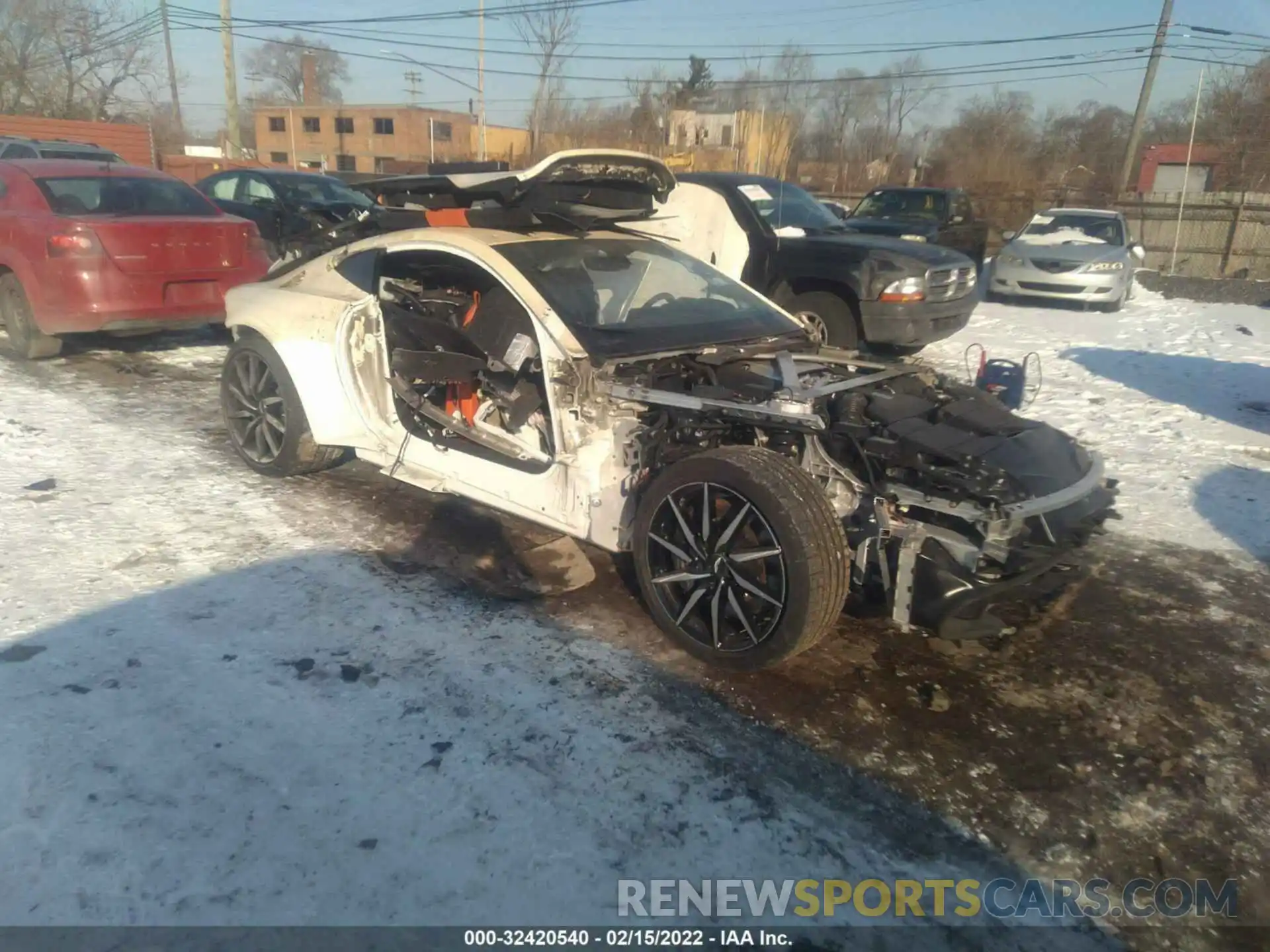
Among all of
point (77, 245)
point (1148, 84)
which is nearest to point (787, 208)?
point (77, 245)

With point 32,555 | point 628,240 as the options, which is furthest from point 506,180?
point 32,555

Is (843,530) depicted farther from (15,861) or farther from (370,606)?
(15,861)

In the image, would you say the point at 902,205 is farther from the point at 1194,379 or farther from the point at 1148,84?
the point at 1148,84

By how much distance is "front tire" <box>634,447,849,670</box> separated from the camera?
3.15 metres

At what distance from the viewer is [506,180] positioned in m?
4.46

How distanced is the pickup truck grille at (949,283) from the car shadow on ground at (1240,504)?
289 cm

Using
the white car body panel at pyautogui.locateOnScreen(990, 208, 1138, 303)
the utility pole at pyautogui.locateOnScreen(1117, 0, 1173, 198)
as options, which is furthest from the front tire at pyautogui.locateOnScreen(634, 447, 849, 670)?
the utility pole at pyautogui.locateOnScreen(1117, 0, 1173, 198)

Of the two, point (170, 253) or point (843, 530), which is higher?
point (170, 253)

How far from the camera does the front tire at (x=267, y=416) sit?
16.4 ft

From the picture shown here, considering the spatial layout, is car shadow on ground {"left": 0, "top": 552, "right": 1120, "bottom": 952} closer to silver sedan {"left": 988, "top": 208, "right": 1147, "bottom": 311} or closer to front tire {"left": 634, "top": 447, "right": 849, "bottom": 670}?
front tire {"left": 634, "top": 447, "right": 849, "bottom": 670}

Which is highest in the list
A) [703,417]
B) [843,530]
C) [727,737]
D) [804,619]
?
[703,417]

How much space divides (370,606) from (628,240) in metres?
2.34

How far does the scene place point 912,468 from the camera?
3250mm

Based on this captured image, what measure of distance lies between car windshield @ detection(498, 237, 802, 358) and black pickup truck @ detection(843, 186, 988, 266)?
Answer: 888 centimetres
